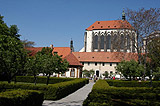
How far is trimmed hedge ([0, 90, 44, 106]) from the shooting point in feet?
25.6

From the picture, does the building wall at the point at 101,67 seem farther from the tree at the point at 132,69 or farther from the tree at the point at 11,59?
the tree at the point at 11,59

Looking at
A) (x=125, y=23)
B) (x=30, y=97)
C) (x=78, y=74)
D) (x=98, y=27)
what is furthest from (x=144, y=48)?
(x=98, y=27)

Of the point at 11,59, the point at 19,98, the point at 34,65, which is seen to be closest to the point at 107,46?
the point at 34,65

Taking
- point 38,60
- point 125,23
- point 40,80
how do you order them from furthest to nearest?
1. point 40,80
2. point 125,23
3. point 38,60

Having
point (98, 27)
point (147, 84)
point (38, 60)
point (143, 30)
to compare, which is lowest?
point (147, 84)

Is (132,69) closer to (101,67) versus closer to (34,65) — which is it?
(34,65)

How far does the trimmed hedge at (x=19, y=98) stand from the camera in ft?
25.6

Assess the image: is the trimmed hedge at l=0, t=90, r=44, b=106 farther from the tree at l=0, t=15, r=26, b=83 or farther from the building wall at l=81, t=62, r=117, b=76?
the building wall at l=81, t=62, r=117, b=76

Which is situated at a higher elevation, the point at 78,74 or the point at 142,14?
the point at 142,14

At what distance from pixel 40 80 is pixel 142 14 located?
71.5 feet

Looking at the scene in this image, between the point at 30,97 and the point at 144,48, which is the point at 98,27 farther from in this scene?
the point at 30,97

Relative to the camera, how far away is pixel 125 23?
34.1 m

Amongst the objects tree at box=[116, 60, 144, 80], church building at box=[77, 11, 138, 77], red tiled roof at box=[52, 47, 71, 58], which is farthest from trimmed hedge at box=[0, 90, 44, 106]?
red tiled roof at box=[52, 47, 71, 58]

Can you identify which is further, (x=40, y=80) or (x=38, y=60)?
(x=40, y=80)
